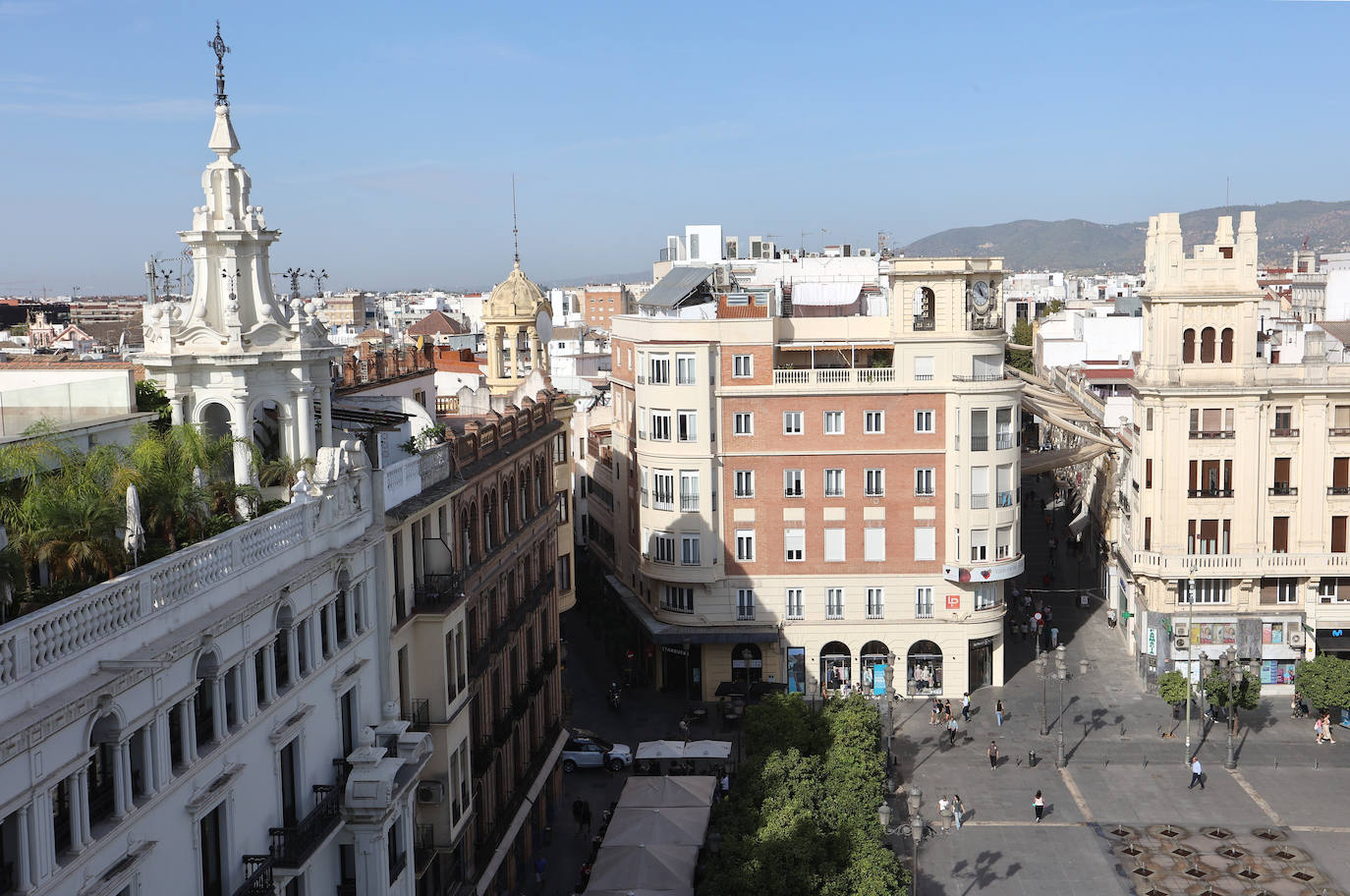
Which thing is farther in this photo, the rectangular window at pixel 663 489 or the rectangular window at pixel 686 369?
the rectangular window at pixel 663 489

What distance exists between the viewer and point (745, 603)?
6044 centimetres

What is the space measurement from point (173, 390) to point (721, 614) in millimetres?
35374

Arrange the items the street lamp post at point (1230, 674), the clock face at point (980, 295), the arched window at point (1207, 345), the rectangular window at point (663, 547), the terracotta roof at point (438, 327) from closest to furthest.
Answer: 1. the street lamp post at point (1230, 674)
2. the clock face at point (980, 295)
3. the rectangular window at point (663, 547)
4. the arched window at point (1207, 345)
5. the terracotta roof at point (438, 327)

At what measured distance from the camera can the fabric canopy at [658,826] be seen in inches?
1496

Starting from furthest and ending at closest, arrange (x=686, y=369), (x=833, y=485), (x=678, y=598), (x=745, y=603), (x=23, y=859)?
(x=678, y=598) < (x=745, y=603) < (x=833, y=485) < (x=686, y=369) < (x=23, y=859)

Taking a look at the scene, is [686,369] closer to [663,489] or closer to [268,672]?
[663,489]

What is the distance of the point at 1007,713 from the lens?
58.3 meters

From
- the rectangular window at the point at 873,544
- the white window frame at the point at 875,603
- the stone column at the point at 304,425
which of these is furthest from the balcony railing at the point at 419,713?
the white window frame at the point at 875,603

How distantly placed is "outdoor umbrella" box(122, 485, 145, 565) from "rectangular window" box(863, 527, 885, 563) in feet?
140

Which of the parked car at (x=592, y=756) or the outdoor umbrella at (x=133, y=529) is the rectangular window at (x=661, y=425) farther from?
the outdoor umbrella at (x=133, y=529)

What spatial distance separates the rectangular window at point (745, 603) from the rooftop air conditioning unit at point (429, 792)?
30.4 meters

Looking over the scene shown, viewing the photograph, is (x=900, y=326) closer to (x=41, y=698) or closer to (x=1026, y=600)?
(x=1026, y=600)

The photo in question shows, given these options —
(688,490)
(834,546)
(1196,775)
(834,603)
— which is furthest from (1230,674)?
(688,490)

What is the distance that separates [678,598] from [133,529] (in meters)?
42.2
